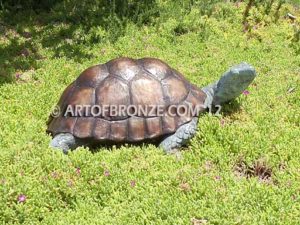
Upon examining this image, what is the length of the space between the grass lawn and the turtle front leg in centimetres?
34

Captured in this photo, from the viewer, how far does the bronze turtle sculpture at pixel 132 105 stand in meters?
7.57

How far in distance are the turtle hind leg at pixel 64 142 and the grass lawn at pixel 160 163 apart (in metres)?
0.21

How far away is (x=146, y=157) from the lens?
7.26 m

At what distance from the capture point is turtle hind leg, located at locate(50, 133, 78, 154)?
7545mm

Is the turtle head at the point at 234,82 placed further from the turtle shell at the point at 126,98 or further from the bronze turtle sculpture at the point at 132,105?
the turtle shell at the point at 126,98

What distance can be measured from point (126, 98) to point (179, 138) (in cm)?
117

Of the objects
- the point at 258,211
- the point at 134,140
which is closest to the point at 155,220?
the point at 258,211

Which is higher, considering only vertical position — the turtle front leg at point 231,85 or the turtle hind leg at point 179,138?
the turtle front leg at point 231,85

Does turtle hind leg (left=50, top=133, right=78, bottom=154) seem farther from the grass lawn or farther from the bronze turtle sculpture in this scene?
the grass lawn

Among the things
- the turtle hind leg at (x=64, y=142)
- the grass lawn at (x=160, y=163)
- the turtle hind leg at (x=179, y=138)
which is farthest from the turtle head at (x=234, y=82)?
the turtle hind leg at (x=64, y=142)

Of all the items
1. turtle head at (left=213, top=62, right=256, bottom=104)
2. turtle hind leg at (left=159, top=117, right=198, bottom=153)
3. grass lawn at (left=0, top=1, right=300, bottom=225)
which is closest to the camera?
grass lawn at (left=0, top=1, right=300, bottom=225)

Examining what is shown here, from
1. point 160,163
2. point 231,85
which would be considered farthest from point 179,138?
point 231,85

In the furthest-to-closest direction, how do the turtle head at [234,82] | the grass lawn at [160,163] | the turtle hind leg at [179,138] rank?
1. the turtle head at [234,82]
2. the turtle hind leg at [179,138]
3. the grass lawn at [160,163]

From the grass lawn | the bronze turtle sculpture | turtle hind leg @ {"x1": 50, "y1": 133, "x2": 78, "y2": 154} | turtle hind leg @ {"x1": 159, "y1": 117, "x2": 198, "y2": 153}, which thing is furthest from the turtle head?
turtle hind leg @ {"x1": 50, "y1": 133, "x2": 78, "y2": 154}
